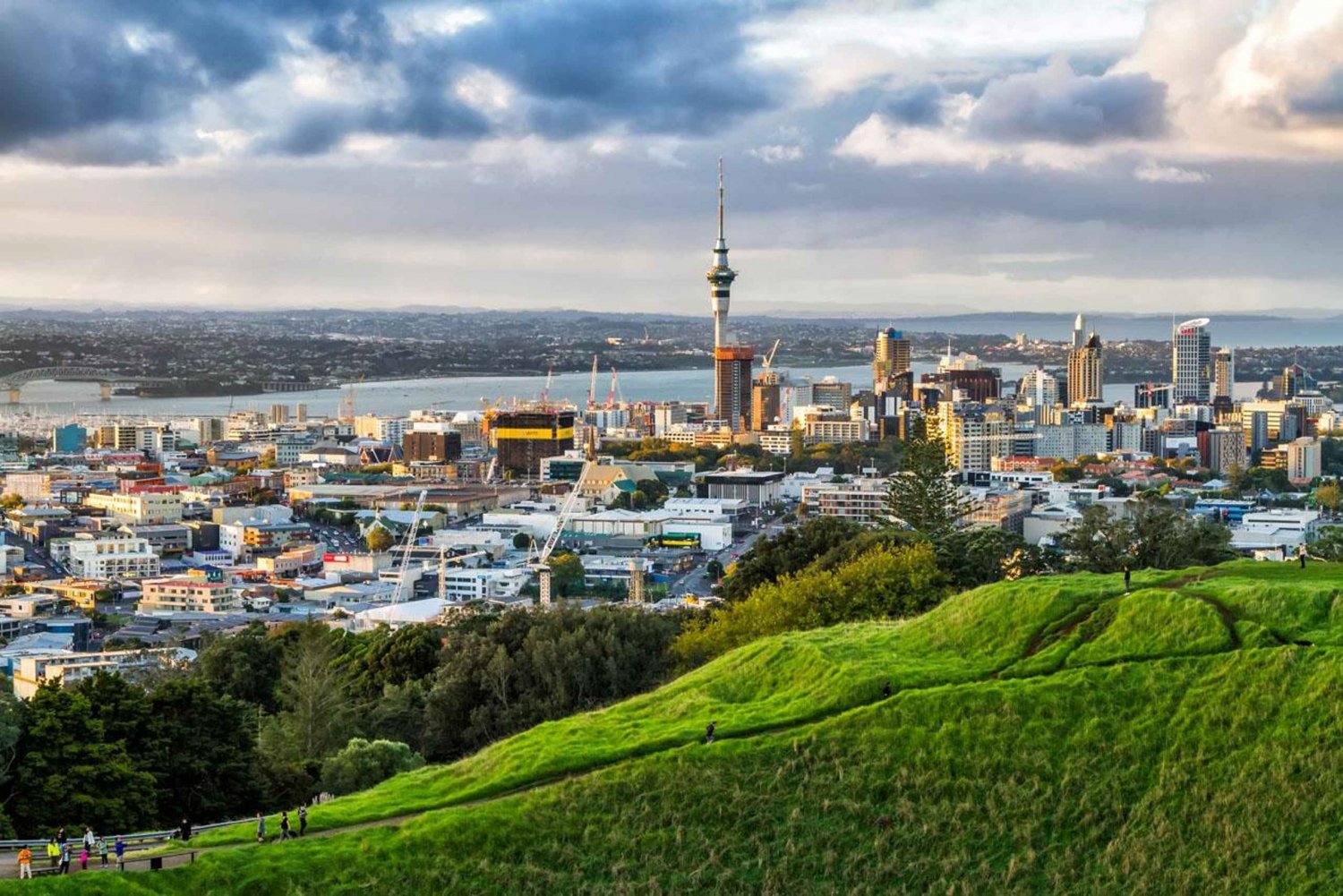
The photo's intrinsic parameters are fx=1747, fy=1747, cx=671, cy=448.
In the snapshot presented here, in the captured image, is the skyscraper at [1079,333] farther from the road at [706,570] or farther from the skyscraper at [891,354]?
the road at [706,570]

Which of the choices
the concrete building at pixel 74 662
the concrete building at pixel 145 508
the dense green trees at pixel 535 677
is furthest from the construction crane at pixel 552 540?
the concrete building at pixel 145 508

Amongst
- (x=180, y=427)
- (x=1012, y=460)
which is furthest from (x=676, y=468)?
(x=180, y=427)

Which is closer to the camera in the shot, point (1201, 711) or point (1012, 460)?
point (1201, 711)

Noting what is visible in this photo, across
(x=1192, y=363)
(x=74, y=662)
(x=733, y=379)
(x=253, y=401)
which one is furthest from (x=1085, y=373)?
(x=74, y=662)

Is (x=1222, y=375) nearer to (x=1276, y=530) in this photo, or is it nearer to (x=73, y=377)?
(x=1276, y=530)

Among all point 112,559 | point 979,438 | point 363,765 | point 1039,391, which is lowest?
point 112,559

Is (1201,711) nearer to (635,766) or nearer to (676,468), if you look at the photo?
(635,766)
